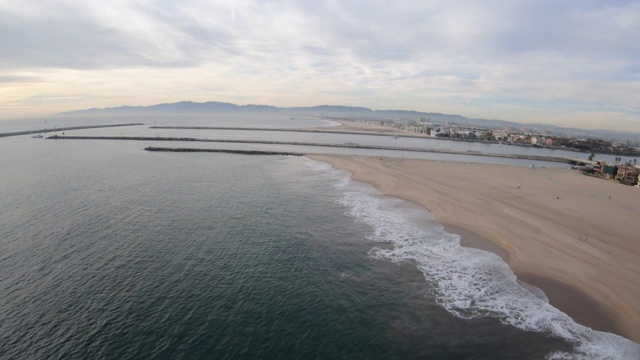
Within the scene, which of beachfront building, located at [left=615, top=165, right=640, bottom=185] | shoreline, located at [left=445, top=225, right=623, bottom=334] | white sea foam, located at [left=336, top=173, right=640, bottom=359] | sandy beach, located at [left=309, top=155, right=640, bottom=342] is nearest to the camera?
white sea foam, located at [left=336, top=173, right=640, bottom=359]

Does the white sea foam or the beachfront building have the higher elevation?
the beachfront building

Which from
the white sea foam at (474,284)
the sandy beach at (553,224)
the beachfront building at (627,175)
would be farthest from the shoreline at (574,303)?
the beachfront building at (627,175)

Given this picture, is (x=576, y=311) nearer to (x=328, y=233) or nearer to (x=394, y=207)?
(x=328, y=233)

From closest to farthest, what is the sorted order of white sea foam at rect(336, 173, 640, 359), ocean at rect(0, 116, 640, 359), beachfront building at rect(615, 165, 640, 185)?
ocean at rect(0, 116, 640, 359)
white sea foam at rect(336, 173, 640, 359)
beachfront building at rect(615, 165, 640, 185)

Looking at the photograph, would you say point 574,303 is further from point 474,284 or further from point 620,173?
point 620,173

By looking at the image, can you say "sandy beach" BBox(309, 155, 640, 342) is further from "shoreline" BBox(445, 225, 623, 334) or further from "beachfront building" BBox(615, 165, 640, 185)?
"beachfront building" BBox(615, 165, 640, 185)

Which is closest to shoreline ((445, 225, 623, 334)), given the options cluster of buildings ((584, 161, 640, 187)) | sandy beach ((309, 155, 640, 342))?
sandy beach ((309, 155, 640, 342))

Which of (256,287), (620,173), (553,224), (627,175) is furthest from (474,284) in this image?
(620,173)
